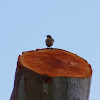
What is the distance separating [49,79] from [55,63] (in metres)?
0.77

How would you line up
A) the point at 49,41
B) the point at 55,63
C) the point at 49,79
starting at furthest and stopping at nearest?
the point at 49,41, the point at 55,63, the point at 49,79

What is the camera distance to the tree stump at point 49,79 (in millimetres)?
4301

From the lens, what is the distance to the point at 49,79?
4.33m

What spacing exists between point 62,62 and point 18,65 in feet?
2.80

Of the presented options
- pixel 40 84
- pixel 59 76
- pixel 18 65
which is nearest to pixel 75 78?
pixel 59 76

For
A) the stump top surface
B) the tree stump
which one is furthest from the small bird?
the tree stump

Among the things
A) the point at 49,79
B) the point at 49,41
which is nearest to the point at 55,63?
the point at 49,79

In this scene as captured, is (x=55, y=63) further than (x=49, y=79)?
Yes

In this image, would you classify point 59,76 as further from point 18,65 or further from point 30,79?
point 18,65

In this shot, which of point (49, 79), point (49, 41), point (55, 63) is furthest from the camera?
point (49, 41)

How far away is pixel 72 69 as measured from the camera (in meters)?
4.92

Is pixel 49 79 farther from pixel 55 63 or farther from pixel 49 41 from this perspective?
pixel 49 41

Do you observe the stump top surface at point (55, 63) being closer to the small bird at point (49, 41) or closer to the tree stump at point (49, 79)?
the tree stump at point (49, 79)

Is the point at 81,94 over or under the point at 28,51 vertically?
under
